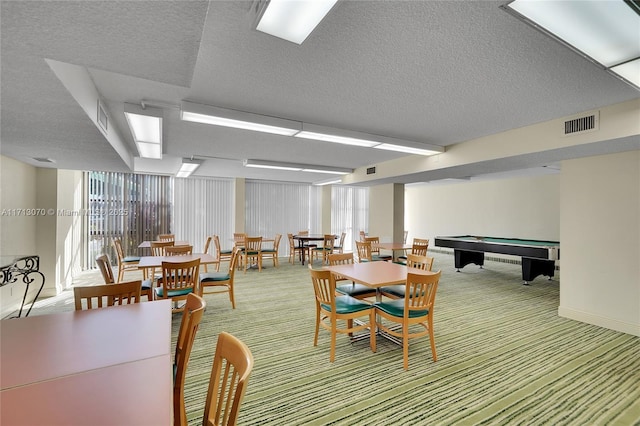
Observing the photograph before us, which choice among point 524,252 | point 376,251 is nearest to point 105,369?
point 376,251

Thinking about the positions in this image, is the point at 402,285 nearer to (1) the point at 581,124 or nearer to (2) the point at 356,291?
(2) the point at 356,291

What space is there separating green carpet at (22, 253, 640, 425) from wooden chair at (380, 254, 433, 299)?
0.57 metres

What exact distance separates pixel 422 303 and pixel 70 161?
5228mm

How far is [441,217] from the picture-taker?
424 inches

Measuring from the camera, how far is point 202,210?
896cm

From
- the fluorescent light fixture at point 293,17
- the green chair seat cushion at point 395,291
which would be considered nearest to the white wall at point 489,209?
the green chair seat cushion at point 395,291

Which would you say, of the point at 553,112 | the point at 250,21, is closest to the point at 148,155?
the point at 250,21

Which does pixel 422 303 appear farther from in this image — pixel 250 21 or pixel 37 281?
pixel 37 281

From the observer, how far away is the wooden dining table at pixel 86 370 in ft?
3.18

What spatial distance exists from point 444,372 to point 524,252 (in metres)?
4.28

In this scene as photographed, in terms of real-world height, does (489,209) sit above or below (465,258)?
above

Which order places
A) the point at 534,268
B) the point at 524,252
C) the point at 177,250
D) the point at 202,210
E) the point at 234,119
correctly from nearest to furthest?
the point at 234,119
the point at 177,250
the point at 524,252
the point at 534,268
the point at 202,210

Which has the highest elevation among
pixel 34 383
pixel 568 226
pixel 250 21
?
pixel 250 21

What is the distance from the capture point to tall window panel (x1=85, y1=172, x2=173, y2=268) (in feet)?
24.6
